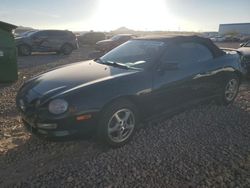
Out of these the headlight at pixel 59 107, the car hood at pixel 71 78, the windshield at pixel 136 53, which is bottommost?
the headlight at pixel 59 107

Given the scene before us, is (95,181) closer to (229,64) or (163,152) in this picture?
(163,152)

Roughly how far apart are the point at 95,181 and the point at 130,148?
940 millimetres

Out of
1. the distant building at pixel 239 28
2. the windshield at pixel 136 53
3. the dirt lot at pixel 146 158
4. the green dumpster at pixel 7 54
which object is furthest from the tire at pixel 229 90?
the distant building at pixel 239 28

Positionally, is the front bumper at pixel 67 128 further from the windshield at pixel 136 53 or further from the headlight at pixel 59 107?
the windshield at pixel 136 53

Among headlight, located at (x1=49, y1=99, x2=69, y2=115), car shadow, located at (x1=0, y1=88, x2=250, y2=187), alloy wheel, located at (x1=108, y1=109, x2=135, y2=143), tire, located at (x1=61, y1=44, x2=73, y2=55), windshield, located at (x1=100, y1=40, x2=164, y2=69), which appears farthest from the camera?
tire, located at (x1=61, y1=44, x2=73, y2=55)

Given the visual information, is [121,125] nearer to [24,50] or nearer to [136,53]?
[136,53]

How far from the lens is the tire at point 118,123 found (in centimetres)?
363

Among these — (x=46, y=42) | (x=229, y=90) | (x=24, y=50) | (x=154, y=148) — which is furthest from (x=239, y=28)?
(x=154, y=148)

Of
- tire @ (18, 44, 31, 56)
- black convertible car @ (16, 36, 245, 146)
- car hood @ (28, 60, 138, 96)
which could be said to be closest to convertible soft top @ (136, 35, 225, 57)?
black convertible car @ (16, 36, 245, 146)

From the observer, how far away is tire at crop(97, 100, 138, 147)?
3631 mm

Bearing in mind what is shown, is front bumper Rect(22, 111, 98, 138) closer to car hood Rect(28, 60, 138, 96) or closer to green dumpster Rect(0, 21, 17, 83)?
car hood Rect(28, 60, 138, 96)

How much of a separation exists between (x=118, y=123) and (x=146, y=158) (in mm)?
619

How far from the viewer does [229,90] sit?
5781 millimetres

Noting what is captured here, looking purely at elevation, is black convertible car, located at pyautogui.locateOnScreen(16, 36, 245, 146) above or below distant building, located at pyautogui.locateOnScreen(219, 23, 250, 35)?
below
